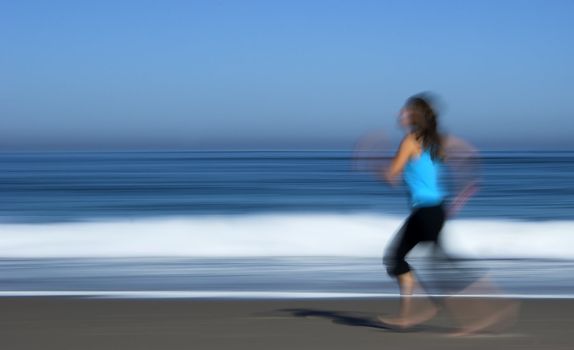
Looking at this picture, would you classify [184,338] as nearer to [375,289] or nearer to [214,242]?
[375,289]

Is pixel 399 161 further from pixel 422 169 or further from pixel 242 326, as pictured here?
pixel 242 326

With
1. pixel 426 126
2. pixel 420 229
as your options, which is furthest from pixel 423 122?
pixel 420 229

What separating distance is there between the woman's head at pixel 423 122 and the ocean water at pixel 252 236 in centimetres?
27

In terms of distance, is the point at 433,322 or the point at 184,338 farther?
the point at 433,322

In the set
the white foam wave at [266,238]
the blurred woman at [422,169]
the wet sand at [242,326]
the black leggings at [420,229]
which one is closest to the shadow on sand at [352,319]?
the wet sand at [242,326]

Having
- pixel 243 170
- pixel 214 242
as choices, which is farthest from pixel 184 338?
pixel 243 170

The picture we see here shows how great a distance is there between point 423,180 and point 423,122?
1.07 ft

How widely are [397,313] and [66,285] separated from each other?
305cm

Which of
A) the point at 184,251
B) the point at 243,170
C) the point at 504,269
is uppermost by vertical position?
the point at 243,170

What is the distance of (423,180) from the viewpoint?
4.69 meters

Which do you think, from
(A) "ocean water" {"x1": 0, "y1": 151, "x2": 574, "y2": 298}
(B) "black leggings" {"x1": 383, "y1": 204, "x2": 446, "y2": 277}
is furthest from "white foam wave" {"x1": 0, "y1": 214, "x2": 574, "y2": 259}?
(B) "black leggings" {"x1": 383, "y1": 204, "x2": 446, "y2": 277}

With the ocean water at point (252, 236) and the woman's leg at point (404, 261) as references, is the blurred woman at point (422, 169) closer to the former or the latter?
the woman's leg at point (404, 261)

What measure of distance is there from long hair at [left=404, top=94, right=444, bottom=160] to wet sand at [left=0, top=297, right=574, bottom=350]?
116 cm

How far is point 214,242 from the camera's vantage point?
11.7 m
